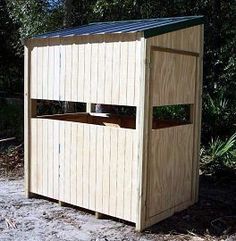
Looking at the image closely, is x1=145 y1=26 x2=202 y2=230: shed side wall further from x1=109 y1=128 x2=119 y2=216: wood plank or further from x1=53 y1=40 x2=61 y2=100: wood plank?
x1=53 y1=40 x2=61 y2=100: wood plank

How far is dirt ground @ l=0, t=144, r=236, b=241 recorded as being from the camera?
15.4 ft

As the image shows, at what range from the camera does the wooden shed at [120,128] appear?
474cm

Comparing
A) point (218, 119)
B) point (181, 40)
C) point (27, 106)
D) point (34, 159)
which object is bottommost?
point (34, 159)

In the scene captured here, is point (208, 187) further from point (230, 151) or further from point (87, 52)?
point (87, 52)

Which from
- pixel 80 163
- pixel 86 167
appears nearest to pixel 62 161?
pixel 80 163

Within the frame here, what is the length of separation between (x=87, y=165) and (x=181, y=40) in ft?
6.06

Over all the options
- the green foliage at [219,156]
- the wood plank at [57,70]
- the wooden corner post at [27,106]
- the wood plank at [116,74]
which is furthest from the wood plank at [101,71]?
the green foliage at [219,156]

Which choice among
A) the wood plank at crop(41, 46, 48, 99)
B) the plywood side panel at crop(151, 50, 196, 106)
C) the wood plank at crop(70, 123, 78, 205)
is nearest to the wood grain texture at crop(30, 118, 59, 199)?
the wood plank at crop(70, 123, 78, 205)

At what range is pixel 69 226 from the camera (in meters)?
4.98

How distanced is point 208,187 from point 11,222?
3152 mm

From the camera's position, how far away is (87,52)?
203 inches

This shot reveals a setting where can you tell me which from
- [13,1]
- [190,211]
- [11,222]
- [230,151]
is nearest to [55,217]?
[11,222]

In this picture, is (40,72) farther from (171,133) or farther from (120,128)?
(171,133)

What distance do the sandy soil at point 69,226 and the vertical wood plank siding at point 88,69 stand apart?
4.60ft
